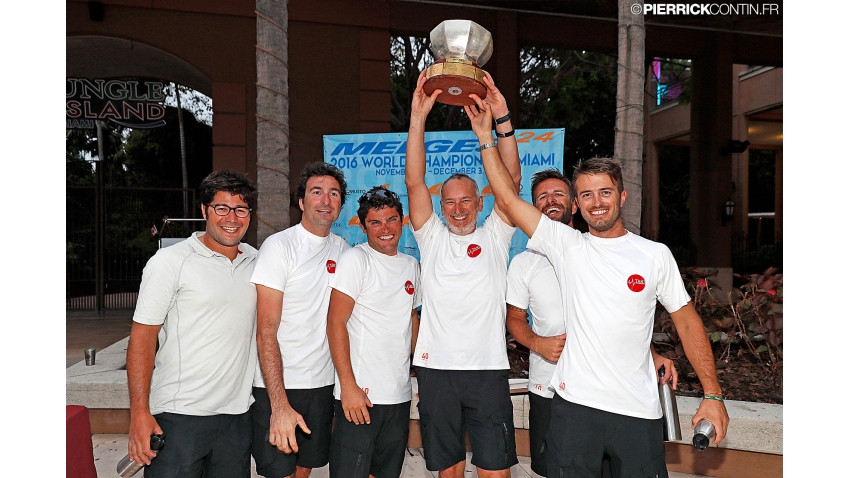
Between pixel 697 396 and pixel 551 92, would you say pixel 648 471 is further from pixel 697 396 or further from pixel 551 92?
pixel 551 92

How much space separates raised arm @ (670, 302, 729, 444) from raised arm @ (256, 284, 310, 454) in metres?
1.88

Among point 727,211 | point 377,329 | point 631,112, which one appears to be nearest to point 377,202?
point 377,329

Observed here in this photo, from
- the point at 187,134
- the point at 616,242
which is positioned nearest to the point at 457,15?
the point at 616,242

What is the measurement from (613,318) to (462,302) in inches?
33.7

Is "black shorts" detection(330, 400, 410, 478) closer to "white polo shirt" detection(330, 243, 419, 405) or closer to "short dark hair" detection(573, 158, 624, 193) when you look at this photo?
"white polo shirt" detection(330, 243, 419, 405)

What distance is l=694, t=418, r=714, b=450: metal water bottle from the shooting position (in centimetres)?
247

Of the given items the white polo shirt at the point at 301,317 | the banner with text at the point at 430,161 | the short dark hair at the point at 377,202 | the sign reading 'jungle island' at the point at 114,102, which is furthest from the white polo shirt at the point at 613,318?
the sign reading 'jungle island' at the point at 114,102

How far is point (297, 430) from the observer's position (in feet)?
10.8

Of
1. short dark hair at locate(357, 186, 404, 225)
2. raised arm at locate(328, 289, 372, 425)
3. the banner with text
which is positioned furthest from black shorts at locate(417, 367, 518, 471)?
the banner with text

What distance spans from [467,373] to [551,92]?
522 inches

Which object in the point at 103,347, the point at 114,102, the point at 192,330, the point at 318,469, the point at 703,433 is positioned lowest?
the point at 318,469

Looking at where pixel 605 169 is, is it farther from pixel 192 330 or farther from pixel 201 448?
pixel 201 448

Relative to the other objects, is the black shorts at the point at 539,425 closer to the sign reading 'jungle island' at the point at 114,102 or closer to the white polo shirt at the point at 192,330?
the white polo shirt at the point at 192,330

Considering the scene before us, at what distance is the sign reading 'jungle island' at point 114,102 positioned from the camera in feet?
36.4
